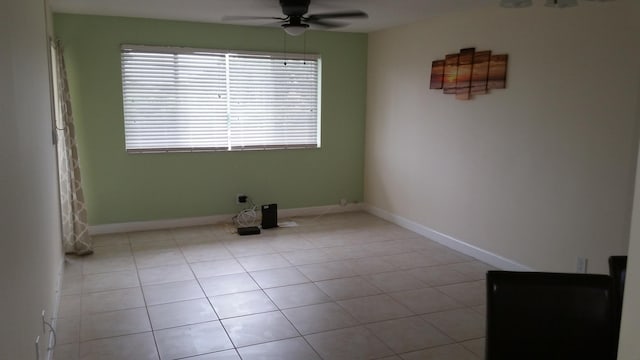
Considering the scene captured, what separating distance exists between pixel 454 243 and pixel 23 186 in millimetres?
3982

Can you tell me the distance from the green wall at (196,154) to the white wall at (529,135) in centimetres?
82

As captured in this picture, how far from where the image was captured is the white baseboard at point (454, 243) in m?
4.40

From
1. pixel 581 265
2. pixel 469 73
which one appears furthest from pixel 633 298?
pixel 469 73

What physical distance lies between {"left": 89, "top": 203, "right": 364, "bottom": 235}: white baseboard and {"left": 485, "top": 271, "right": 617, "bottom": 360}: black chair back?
479cm

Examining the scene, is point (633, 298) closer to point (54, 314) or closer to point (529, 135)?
point (54, 314)

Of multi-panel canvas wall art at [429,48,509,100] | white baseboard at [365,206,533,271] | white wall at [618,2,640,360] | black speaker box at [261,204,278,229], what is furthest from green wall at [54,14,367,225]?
white wall at [618,2,640,360]

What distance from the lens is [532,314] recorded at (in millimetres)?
1585

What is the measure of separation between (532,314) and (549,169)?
267 cm

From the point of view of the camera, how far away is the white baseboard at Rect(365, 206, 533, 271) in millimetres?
4399

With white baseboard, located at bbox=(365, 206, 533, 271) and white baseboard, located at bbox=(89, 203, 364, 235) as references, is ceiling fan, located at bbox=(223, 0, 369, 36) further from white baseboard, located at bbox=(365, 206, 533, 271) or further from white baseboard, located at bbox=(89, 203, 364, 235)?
white baseboard, located at bbox=(89, 203, 364, 235)

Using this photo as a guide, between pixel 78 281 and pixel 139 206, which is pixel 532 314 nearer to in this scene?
pixel 78 281

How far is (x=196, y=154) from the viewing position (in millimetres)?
5840

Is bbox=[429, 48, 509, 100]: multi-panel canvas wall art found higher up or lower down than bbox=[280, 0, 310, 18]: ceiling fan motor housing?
lower down

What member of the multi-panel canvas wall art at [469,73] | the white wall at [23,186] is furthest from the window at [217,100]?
the white wall at [23,186]
